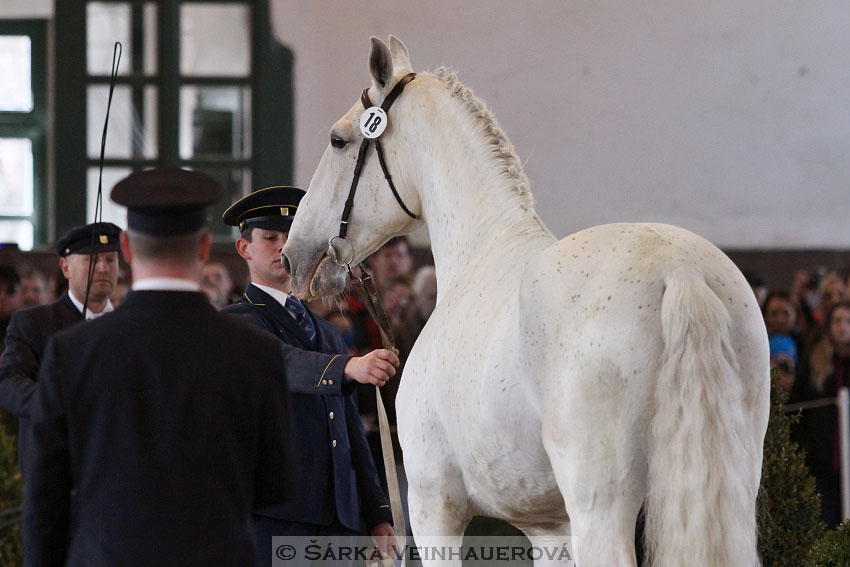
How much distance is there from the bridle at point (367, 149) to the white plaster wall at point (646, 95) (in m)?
4.80

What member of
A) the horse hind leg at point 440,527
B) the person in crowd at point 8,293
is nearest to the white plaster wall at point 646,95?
the person in crowd at point 8,293

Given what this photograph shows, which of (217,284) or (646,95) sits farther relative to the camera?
(646,95)

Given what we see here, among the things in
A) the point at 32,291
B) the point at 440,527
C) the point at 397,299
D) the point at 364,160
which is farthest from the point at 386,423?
the point at 32,291

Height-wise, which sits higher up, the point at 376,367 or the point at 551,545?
the point at 376,367

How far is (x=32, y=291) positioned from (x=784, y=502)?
493 cm

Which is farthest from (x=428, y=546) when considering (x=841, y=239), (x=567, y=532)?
(x=841, y=239)

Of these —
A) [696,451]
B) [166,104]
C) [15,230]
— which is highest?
[166,104]

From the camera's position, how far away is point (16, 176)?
8.02 meters

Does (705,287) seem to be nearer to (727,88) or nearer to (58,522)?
(58,522)

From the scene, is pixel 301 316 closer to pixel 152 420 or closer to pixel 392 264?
pixel 152 420

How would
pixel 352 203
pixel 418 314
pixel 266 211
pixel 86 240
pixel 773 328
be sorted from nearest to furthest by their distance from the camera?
pixel 352 203
pixel 266 211
pixel 86 240
pixel 418 314
pixel 773 328

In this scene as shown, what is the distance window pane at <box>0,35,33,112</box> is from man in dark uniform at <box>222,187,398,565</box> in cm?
533

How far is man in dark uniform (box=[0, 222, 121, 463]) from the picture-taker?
3914mm

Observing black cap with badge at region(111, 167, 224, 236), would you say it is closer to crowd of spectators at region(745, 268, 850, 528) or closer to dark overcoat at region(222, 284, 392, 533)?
dark overcoat at region(222, 284, 392, 533)
